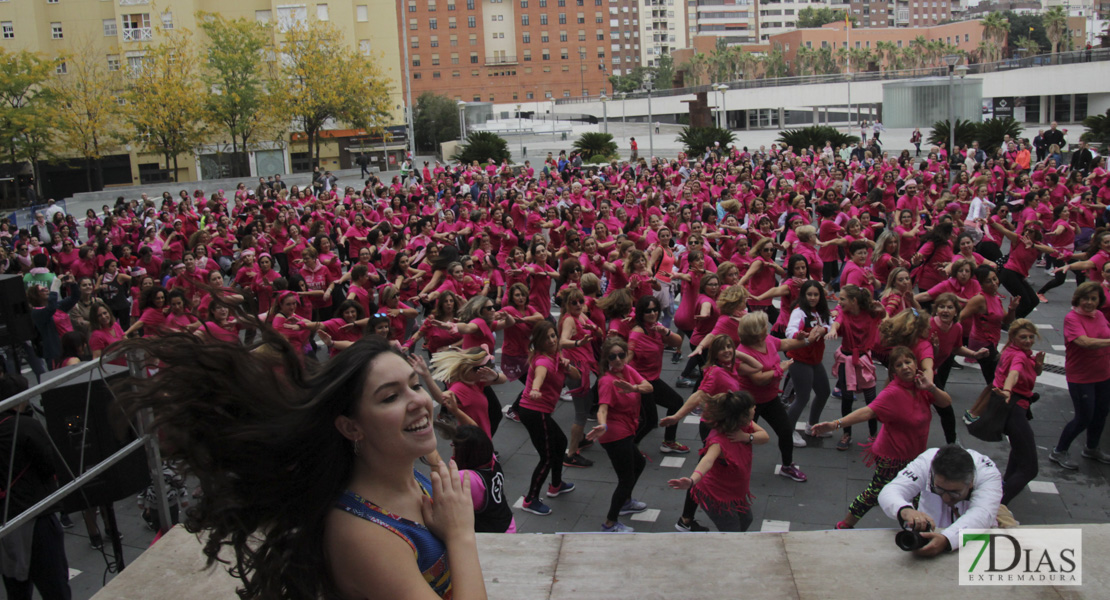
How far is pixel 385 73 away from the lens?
57.6 meters

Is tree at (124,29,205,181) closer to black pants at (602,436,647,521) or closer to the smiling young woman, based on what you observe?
black pants at (602,436,647,521)

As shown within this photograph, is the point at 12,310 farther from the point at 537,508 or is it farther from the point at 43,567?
the point at 537,508

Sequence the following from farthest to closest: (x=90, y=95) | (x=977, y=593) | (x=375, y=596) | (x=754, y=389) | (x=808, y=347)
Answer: (x=90, y=95), (x=808, y=347), (x=754, y=389), (x=977, y=593), (x=375, y=596)

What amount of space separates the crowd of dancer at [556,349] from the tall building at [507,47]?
87.9 metres

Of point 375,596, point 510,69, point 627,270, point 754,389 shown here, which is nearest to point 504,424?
point 627,270

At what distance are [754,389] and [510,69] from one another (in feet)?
328

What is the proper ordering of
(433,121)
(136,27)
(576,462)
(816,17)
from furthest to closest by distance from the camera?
1. (816,17)
2. (433,121)
3. (136,27)
4. (576,462)

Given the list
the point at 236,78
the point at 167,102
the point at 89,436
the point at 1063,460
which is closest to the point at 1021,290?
the point at 1063,460

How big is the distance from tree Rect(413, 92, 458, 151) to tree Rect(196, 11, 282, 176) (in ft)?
50.1

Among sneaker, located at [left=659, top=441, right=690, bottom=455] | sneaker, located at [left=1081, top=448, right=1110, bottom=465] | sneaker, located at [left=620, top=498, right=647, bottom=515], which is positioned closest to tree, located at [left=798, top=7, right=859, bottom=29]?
sneaker, located at [left=1081, top=448, right=1110, bottom=465]

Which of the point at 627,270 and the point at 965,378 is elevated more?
the point at 627,270

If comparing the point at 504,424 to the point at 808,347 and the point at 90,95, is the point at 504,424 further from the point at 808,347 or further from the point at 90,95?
the point at 90,95

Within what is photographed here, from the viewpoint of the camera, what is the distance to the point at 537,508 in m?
6.55

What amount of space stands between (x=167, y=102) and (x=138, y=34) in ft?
38.0
